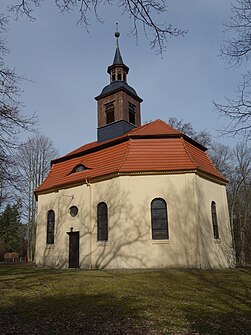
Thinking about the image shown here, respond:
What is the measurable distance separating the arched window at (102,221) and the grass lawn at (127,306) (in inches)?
189

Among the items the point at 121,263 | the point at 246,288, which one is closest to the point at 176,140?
the point at 121,263

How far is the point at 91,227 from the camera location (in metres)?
17.3

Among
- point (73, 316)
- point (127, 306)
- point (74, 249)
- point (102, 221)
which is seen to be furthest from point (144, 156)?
point (73, 316)

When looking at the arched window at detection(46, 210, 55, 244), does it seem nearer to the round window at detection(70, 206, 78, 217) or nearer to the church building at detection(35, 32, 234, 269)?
the church building at detection(35, 32, 234, 269)

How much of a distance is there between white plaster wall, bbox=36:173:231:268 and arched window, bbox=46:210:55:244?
1.62m

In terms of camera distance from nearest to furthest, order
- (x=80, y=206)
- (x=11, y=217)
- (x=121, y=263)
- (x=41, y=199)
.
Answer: (x=121, y=263), (x=80, y=206), (x=41, y=199), (x=11, y=217)

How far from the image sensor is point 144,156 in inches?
677

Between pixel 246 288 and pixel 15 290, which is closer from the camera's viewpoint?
pixel 15 290

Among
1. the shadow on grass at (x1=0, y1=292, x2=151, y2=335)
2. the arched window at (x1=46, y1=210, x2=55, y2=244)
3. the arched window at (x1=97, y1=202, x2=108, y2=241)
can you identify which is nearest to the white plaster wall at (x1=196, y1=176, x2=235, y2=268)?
the arched window at (x1=97, y1=202, x2=108, y2=241)

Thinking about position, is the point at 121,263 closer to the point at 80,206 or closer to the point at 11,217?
the point at 80,206

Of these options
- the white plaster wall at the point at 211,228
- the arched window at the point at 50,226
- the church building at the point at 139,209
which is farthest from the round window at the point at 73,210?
the white plaster wall at the point at 211,228

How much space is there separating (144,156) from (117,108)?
17.4ft

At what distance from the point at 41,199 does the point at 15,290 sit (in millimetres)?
11290

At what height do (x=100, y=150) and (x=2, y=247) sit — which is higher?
(x=100, y=150)
